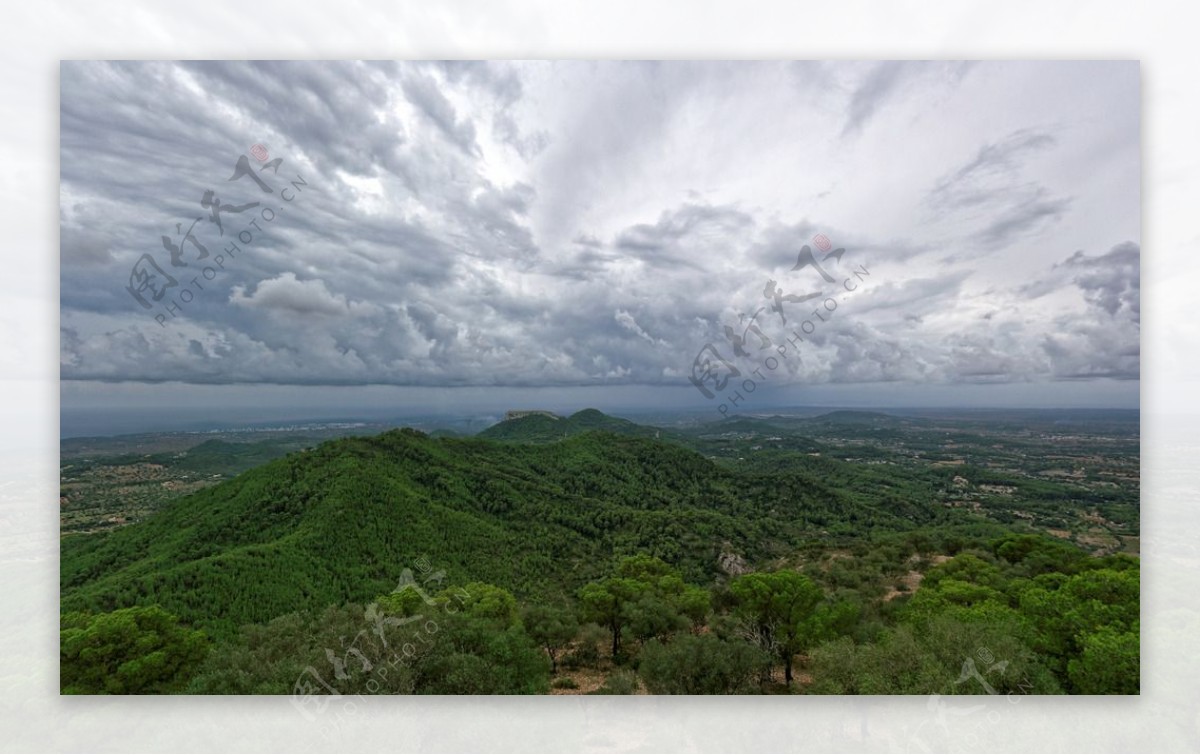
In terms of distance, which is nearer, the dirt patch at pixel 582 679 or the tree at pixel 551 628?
the dirt patch at pixel 582 679

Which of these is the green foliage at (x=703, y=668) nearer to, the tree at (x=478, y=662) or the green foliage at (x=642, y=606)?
the green foliage at (x=642, y=606)

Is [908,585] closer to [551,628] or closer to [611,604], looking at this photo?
[611,604]

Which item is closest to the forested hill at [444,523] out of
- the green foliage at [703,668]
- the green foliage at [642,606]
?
the green foliage at [642,606]

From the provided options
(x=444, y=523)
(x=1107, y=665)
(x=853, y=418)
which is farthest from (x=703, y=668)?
(x=853, y=418)

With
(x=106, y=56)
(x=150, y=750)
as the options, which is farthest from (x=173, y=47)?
(x=150, y=750)

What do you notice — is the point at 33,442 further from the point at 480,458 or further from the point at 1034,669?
the point at 1034,669
